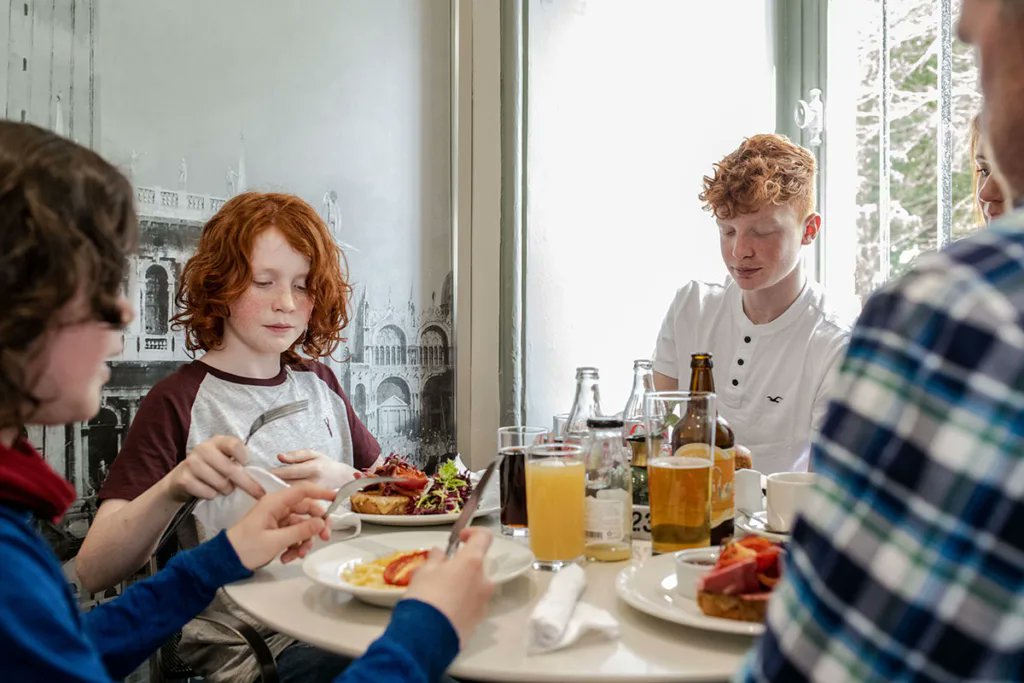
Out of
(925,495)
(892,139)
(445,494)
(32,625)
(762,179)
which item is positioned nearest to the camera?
(925,495)

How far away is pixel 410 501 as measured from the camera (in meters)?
1.51

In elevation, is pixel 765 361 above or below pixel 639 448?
above

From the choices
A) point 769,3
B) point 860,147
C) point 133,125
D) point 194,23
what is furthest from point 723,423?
point 769,3

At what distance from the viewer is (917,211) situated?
2.90 m

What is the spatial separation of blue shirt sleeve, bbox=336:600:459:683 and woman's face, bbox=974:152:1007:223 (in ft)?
6.13

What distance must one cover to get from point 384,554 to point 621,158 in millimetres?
2252

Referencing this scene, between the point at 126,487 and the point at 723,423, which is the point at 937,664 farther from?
the point at 126,487

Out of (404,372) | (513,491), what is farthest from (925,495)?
(404,372)

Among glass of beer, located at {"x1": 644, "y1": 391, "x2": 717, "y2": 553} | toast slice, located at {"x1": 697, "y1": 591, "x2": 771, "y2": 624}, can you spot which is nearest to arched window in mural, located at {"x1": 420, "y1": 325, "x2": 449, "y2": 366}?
glass of beer, located at {"x1": 644, "y1": 391, "x2": 717, "y2": 553}

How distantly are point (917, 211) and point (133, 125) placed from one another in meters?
2.41

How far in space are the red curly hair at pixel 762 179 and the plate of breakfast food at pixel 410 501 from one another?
128 cm

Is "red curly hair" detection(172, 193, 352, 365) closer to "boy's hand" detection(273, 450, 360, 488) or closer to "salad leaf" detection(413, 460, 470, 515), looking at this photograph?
"boy's hand" detection(273, 450, 360, 488)

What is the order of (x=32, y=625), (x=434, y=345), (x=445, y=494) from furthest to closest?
1. (x=434, y=345)
2. (x=445, y=494)
3. (x=32, y=625)

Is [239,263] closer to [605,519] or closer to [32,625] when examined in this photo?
[605,519]
